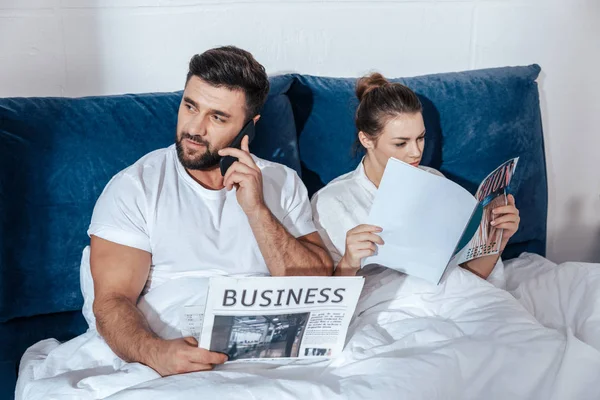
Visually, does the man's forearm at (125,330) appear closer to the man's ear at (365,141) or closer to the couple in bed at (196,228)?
the couple in bed at (196,228)

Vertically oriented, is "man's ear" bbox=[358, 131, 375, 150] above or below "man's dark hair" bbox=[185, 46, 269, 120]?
below

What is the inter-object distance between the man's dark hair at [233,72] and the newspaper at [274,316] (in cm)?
50

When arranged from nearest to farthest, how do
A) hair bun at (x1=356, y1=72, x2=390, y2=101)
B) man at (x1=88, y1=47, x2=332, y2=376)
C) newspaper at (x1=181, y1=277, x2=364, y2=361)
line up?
newspaper at (x1=181, y1=277, x2=364, y2=361)
man at (x1=88, y1=47, x2=332, y2=376)
hair bun at (x1=356, y1=72, x2=390, y2=101)

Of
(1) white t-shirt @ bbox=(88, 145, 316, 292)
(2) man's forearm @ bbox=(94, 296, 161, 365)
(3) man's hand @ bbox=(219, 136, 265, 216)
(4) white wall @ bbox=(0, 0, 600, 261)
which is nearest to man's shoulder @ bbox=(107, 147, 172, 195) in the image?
(1) white t-shirt @ bbox=(88, 145, 316, 292)

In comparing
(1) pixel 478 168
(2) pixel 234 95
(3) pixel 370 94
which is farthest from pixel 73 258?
(1) pixel 478 168

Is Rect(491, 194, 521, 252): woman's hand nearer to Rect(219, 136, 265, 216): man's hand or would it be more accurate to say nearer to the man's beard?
Rect(219, 136, 265, 216): man's hand

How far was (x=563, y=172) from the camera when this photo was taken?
108 inches

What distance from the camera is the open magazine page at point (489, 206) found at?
1746mm

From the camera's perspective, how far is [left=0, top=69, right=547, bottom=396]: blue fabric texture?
1.67 metres

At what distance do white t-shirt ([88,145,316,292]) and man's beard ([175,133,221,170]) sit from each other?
0.04m

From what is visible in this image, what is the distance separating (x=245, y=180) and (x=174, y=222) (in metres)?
0.18

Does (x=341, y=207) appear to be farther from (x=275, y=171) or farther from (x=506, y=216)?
(x=506, y=216)

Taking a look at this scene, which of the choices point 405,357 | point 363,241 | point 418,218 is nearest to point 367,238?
point 363,241

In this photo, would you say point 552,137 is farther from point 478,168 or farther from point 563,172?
point 478,168
